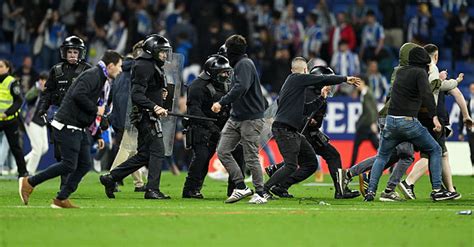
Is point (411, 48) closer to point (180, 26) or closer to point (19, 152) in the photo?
point (19, 152)

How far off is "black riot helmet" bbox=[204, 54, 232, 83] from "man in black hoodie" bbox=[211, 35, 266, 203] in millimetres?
809

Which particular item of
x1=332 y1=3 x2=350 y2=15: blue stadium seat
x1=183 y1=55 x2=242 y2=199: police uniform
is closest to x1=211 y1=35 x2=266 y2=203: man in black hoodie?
x1=183 y1=55 x2=242 y2=199: police uniform

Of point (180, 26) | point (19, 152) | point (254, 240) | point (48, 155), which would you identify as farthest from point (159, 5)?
point (254, 240)

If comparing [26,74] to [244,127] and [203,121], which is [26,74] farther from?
[244,127]

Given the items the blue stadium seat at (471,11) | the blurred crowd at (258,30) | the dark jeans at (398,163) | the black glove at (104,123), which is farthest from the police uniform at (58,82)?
the blue stadium seat at (471,11)

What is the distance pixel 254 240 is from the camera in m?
11.7

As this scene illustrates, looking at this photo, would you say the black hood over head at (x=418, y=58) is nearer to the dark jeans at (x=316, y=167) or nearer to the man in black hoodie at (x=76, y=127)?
the dark jeans at (x=316, y=167)

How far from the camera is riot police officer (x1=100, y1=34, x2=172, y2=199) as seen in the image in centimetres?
1666

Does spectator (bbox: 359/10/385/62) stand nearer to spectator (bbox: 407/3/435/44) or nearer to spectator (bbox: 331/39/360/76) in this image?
spectator (bbox: 331/39/360/76)

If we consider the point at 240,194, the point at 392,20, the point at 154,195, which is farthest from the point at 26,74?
the point at 240,194

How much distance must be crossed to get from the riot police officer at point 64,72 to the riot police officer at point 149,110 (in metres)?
1.14

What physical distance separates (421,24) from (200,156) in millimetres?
15288

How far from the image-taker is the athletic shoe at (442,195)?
56.0 feet

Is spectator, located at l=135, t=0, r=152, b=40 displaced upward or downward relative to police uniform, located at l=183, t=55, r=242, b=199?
upward
